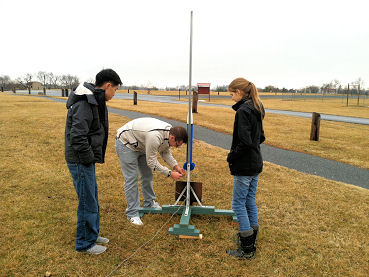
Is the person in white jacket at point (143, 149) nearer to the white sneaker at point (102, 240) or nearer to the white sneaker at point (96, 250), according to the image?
the white sneaker at point (102, 240)

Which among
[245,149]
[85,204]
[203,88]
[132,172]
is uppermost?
[203,88]

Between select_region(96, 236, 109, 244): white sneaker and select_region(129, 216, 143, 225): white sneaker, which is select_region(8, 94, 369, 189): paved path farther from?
select_region(96, 236, 109, 244): white sneaker

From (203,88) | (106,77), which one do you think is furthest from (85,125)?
(203,88)

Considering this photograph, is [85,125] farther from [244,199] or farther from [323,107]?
[323,107]

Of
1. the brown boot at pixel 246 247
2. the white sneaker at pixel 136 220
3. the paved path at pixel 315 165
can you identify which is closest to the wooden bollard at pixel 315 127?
the paved path at pixel 315 165

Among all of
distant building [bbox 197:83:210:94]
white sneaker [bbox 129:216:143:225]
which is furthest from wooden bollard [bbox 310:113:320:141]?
white sneaker [bbox 129:216:143:225]

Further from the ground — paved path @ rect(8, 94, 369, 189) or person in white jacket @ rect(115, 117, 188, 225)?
person in white jacket @ rect(115, 117, 188, 225)

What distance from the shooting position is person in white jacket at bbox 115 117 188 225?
3384 millimetres

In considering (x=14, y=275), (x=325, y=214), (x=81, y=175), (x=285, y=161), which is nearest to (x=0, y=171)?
(x=14, y=275)

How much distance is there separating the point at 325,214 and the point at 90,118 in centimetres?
401

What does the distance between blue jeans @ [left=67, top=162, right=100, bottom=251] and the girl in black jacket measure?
157 cm

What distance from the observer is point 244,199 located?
3.15 m

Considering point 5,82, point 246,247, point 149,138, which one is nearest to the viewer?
point 246,247

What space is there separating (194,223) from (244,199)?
4.05 ft
